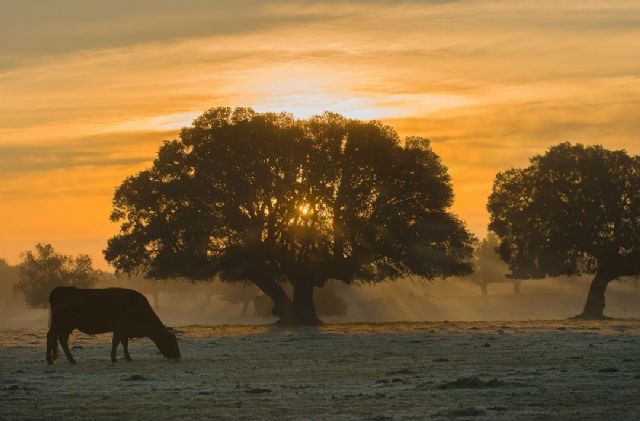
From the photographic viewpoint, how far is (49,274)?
130m

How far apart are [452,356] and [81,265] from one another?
9944 centimetres

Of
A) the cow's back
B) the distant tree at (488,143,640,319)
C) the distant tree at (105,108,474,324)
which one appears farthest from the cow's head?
the distant tree at (488,143,640,319)

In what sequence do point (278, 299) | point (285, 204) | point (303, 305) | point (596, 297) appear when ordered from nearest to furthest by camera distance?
point (285, 204), point (278, 299), point (303, 305), point (596, 297)

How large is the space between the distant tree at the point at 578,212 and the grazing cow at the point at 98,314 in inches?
2040

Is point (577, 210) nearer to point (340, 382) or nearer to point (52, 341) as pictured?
point (52, 341)

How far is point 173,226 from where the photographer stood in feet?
237

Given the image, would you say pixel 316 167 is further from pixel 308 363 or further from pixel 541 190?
pixel 308 363

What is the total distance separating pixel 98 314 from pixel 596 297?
189ft

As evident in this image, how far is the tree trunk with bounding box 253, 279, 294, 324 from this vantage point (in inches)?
3019

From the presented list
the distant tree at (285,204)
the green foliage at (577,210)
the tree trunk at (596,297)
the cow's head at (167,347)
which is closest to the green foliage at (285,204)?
the distant tree at (285,204)

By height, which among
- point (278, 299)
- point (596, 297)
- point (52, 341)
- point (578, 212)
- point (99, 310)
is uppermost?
point (578, 212)

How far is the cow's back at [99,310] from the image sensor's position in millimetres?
A: 35906

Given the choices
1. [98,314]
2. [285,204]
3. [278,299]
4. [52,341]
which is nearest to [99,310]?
[98,314]

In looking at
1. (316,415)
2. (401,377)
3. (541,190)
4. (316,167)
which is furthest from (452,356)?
(541,190)
